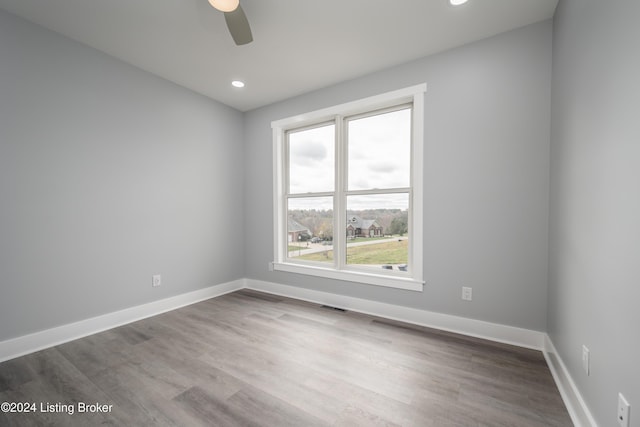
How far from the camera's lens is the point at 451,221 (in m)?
2.53

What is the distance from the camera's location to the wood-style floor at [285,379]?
1484mm

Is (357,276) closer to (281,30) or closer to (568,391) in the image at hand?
(568,391)

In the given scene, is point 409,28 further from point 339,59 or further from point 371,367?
point 371,367

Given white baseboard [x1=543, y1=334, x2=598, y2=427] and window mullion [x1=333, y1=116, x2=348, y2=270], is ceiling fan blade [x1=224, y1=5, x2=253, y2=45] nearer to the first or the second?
window mullion [x1=333, y1=116, x2=348, y2=270]

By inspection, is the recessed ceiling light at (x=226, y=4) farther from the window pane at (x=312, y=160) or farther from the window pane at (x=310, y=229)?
the window pane at (x=310, y=229)

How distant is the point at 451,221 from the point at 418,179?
20.5 inches

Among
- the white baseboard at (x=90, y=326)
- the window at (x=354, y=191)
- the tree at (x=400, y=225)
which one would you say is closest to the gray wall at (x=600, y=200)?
the window at (x=354, y=191)

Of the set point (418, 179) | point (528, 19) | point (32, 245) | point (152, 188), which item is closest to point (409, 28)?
point (528, 19)

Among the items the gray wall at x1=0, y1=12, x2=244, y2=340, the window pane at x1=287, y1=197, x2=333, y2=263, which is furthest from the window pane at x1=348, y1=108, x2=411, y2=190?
the gray wall at x1=0, y1=12, x2=244, y2=340

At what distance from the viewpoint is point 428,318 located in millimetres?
2646

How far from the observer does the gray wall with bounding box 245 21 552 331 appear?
2.18m

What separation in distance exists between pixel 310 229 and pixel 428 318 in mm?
1807

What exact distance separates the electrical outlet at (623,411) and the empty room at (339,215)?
2cm

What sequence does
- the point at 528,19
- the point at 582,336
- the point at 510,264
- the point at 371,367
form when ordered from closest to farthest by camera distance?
the point at 582,336
the point at 371,367
the point at 528,19
the point at 510,264
